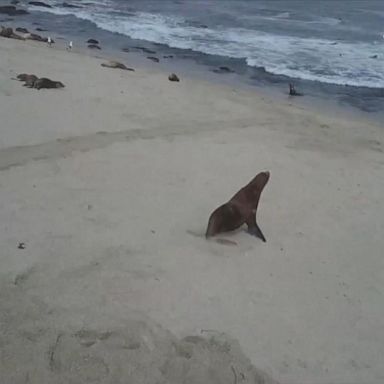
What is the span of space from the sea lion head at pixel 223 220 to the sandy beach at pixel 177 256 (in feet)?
0.54

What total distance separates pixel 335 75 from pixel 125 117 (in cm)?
888

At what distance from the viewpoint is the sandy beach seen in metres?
3.65

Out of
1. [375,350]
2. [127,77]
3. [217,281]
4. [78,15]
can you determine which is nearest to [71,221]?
[217,281]

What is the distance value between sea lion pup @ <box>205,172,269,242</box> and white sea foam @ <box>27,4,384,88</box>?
10612 millimetres

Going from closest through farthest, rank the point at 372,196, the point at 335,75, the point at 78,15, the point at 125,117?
1. the point at 372,196
2. the point at 125,117
3. the point at 335,75
4. the point at 78,15

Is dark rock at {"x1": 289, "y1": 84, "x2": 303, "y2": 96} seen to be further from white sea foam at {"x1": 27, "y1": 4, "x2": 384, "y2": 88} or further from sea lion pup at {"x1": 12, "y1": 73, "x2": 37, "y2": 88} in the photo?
sea lion pup at {"x1": 12, "y1": 73, "x2": 37, "y2": 88}

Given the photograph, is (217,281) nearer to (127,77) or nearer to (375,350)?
(375,350)

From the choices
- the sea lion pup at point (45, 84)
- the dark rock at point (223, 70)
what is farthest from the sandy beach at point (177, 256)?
the dark rock at point (223, 70)

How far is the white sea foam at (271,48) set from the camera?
16391 mm

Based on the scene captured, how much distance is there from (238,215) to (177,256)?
82cm

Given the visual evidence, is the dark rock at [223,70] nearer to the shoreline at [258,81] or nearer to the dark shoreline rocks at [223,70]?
the dark shoreline rocks at [223,70]

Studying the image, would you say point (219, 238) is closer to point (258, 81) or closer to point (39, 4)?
point (258, 81)

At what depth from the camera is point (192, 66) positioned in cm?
1645

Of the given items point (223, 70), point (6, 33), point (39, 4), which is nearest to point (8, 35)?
point (6, 33)
